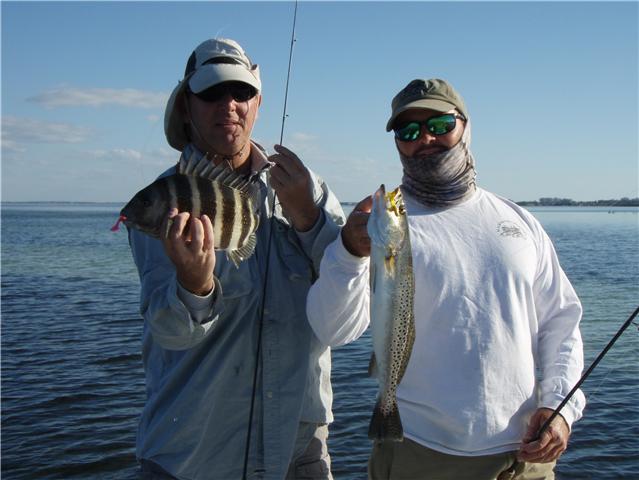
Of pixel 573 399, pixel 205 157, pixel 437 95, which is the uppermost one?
pixel 437 95

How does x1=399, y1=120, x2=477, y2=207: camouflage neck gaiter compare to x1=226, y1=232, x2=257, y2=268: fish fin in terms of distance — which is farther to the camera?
x1=399, y1=120, x2=477, y2=207: camouflage neck gaiter

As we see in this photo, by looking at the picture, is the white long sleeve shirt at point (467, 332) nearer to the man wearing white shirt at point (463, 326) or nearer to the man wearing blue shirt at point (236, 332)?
the man wearing white shirt at point (463, 326)

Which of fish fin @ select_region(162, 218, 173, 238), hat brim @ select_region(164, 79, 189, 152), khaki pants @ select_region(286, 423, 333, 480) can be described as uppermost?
hat brim @ select_region(164, 79, 189, 152)

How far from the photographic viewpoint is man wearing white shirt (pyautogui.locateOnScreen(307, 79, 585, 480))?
3.36 meters

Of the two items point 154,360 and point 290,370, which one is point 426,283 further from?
point 154,360

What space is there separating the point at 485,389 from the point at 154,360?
71.4 inches

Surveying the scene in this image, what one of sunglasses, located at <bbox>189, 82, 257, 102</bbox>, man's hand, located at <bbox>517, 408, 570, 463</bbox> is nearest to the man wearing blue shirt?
sunglasses, located at <bbox>189, 82, 257, 102</bbox>

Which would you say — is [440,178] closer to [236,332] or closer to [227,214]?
[227,214]

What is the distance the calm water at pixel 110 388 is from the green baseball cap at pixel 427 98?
6696 millimetres

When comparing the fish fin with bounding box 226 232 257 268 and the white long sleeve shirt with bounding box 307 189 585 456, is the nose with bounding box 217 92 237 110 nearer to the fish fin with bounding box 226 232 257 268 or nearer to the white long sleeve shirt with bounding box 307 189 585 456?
the fish fin with bounding box 226 232 257 268

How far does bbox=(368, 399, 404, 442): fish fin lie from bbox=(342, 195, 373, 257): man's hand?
76 cm

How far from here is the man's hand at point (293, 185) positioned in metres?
3.45

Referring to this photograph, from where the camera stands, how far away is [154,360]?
362 cm

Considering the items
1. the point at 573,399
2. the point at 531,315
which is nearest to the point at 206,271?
the point at 531,315
